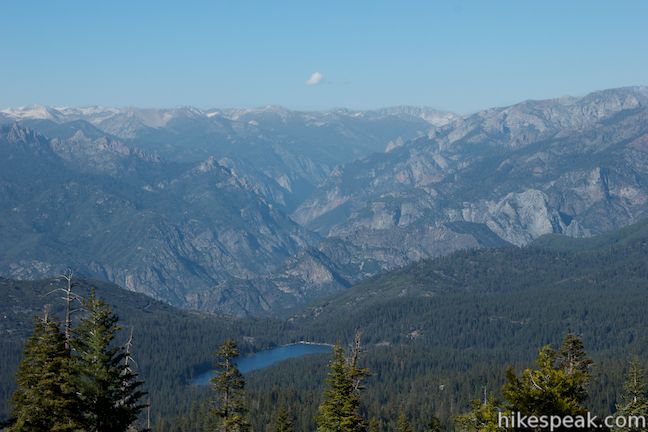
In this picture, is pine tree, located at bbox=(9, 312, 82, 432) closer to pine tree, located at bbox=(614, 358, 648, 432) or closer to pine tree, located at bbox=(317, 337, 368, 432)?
pine tree, located at bbox=(317, 337, 368, 432)

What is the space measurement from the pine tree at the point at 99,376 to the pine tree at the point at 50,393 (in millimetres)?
723

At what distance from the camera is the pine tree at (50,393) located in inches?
1887

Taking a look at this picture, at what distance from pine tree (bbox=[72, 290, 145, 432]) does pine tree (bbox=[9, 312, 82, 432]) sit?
723 mm

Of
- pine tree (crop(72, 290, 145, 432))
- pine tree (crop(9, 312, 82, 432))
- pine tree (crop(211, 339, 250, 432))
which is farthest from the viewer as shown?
pine tree (crop(211, 339, 250, 432))

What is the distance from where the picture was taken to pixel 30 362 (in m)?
52.6

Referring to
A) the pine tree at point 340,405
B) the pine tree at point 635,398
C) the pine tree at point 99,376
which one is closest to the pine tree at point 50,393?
the pine tree at point 99,376

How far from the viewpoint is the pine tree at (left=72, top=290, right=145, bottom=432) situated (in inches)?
1921

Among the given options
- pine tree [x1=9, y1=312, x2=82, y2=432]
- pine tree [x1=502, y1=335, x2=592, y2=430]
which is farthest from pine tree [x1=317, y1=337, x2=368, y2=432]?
pine tree [x1=502, y1=335, x2=592, y2=430]

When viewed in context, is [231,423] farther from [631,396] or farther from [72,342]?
[631,396]

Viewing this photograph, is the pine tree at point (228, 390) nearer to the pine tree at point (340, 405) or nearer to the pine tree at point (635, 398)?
the pine tree at point (340, 405)

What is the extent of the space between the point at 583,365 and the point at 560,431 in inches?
1855

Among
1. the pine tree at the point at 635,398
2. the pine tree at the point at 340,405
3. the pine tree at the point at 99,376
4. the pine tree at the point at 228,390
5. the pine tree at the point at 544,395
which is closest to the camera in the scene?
the pine tree at the point at 544,395

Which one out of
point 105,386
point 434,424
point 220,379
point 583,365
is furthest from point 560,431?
point 434,424

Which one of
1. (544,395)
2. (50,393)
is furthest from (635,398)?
(50,393)
